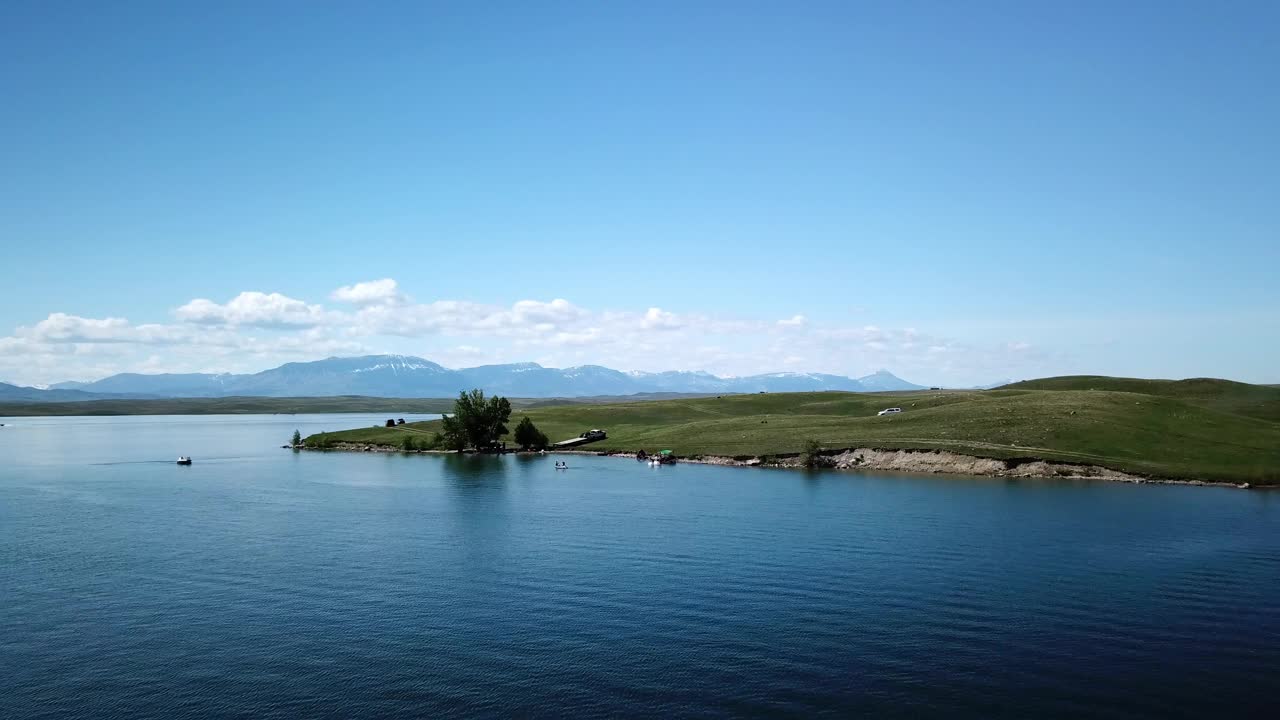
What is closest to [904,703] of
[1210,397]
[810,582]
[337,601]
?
[810,582]

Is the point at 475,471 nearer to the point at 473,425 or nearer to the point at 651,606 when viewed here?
the point at 473,425

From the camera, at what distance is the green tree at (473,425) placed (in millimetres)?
191250

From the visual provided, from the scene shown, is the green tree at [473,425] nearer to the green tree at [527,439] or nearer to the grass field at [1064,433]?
the green tree at [527,439]

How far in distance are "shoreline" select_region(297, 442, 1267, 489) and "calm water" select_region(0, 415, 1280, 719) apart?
11.6 m

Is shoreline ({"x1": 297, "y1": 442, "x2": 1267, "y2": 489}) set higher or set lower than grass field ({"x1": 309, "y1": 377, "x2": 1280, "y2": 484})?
lower

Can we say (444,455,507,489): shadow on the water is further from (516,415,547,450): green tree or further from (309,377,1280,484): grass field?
(309,377,1280,484): grass field

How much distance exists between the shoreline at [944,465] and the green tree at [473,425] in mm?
54714

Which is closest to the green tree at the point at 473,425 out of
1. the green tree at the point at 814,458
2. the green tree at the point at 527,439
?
the green tree at the point at 527,439

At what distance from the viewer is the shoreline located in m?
116

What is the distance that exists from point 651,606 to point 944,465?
3475 inches

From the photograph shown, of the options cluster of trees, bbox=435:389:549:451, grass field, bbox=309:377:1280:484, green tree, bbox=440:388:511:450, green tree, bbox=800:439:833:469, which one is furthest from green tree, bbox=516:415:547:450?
green tree, bbox=800:439:833:469

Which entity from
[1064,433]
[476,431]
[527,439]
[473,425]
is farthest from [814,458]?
[473,425]

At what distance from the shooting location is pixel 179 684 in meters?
41.4

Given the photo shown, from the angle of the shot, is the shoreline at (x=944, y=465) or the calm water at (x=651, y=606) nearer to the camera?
the calm water at (x=651, y=606)
